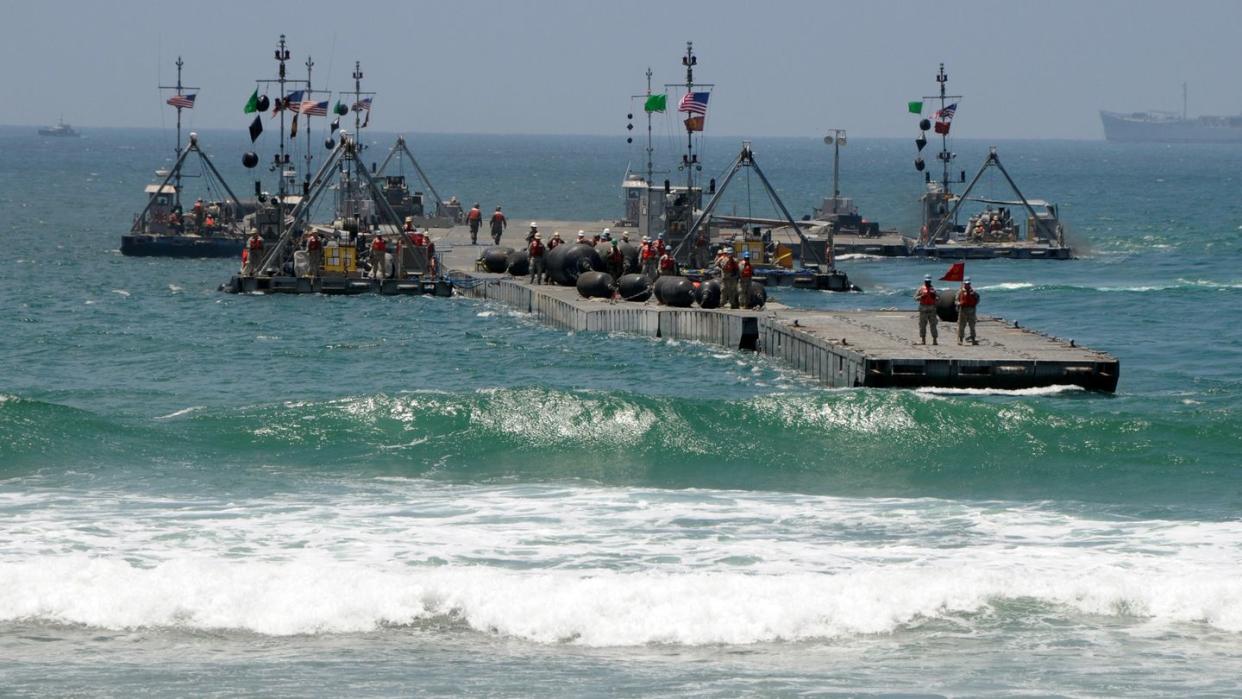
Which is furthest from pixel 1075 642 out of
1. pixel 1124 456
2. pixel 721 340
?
pixel 721 340

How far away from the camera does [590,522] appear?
2572cm

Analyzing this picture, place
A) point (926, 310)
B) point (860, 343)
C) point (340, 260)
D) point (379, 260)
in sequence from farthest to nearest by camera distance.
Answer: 1. point (340, 260)
2. point (379, 260)
3. point (860, 343)
4. point (926, 310)

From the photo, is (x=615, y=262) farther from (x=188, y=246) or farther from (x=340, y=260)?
(x=188, y=246)

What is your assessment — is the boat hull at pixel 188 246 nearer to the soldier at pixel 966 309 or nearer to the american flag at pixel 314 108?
the american flag at pixel 314 108

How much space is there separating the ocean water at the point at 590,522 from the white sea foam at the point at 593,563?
0.19ft

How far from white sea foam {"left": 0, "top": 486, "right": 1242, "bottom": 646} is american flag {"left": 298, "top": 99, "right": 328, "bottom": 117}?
4087 centimetres

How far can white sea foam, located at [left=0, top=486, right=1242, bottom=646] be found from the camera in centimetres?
2119

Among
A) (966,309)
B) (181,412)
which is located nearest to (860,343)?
(966,309)

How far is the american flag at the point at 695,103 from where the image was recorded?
5953 cm

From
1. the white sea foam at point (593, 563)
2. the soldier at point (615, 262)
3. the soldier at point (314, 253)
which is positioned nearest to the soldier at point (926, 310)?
the white sea foam at point (593, 563)

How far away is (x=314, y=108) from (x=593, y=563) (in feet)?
152

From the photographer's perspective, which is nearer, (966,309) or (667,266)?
(966,309)

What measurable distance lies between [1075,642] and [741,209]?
378ft

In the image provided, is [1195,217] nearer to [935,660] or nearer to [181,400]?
[181,400]
